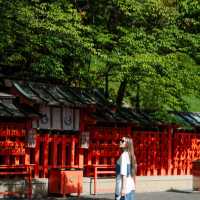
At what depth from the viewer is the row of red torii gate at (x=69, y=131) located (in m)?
Result: 22.0

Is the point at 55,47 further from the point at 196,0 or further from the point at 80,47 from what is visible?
the point at 196,0

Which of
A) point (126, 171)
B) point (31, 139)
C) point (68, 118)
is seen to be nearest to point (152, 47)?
point (68, 118)

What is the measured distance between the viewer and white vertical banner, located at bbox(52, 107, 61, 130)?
23203 mm

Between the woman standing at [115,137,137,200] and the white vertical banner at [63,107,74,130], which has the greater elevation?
the white vertical banner at [63,107,74,130]

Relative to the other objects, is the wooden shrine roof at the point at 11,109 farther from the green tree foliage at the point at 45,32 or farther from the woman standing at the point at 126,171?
the woman standing at the point at 126,171

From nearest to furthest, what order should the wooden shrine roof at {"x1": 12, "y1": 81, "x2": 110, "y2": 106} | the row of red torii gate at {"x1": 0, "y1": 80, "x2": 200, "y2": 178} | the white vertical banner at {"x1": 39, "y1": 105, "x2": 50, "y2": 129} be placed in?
the row of red torii gate at {"x1": 0, "y1": 80, "x2": 200, "y2": 178}
the wooden shrine roof at {"x1": 12, "y1": 81, "x2": 110, "y2": 106}
the white vertical banner at {"x1": 39, "y1": 105, "x2": 50, "y2": 129}

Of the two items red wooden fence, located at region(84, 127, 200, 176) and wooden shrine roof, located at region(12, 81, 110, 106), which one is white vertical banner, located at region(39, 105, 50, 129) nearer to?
wooden shrine roof, located at region(12, 81, 110, 106)

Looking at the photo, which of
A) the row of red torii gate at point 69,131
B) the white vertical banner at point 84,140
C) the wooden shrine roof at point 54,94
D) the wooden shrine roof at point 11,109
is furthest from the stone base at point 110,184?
the wooden shrine roof at point 54,94

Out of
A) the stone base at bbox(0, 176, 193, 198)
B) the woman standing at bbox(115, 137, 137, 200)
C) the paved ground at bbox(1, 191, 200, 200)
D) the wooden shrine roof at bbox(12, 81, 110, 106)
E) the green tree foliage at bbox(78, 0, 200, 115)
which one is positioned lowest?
the paved ground at bbox(1, 191, 200, 200)

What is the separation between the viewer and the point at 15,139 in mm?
22047

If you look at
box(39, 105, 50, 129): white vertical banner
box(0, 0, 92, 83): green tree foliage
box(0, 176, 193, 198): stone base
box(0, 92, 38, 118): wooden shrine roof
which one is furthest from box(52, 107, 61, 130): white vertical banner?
box(0, 176, 193, 198): stone base

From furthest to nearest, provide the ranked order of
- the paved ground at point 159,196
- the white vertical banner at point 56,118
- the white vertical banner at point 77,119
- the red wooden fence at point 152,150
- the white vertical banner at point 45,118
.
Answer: the red wooden fence at point 152,150
the white vertical banner at point 77,119
the white vertical banner at point 56,118
the white vertical banner at point 45,118
the paved ground at point 159,196

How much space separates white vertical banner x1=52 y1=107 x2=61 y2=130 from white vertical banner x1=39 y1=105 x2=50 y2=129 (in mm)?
235

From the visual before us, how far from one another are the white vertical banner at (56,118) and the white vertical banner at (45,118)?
9.2 inches
